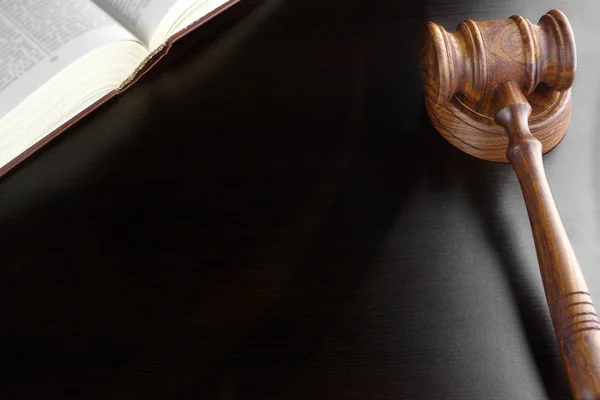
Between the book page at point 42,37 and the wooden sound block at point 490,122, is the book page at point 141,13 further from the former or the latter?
the wooden sound block at point 490,122

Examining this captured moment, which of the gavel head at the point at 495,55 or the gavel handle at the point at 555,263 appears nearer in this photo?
the gavel handle at the point at 555,263

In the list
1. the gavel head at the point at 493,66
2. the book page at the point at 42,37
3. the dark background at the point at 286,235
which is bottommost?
the dark background at the point at 286,235

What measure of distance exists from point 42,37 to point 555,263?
62 centimetres

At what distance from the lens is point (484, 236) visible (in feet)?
2.48

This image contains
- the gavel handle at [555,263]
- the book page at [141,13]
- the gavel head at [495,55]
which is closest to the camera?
the gavel handle at [555,263]

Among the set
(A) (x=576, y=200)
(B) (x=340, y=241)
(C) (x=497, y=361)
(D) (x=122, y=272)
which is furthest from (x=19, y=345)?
(A) (x=576, y=200)

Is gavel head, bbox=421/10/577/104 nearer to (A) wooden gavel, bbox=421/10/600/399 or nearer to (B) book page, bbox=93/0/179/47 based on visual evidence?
(A) wooden gavel, bbox=421/10/600/399

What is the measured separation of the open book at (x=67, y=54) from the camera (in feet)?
2.67

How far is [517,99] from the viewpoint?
29.2 inches

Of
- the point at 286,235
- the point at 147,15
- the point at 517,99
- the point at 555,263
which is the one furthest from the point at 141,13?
the point at 555,263

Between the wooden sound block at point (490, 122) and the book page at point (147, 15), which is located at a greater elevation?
the book page at point (147, 15)

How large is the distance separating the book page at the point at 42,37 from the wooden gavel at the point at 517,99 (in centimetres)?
38

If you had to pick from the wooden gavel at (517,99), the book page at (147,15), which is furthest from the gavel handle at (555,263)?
the book page at (147,15)

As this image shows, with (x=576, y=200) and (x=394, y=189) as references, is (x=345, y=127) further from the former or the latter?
(x=576, y=200)
